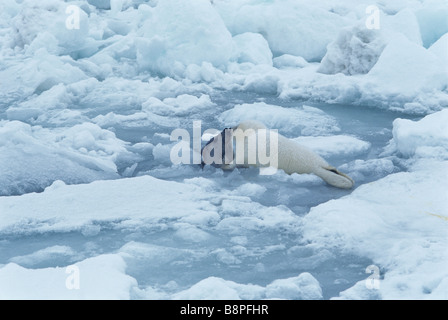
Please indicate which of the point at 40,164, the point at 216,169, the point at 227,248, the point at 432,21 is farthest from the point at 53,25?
the point at 227,248

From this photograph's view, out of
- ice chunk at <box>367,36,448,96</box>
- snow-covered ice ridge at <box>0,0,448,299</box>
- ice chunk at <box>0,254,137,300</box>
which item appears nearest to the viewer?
ice chunk at <box>0,254,137,300</box>

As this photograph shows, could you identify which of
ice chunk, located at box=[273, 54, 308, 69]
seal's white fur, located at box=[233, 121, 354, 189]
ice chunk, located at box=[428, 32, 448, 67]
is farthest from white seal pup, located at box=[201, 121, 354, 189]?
ice chunk, located at box=[273, 54, 308, 69]

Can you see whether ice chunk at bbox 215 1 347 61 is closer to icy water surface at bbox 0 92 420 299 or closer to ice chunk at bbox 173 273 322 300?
icy water surface at bbox 0 92 420 299

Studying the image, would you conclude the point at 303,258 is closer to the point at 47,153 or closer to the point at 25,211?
the point at 25,211

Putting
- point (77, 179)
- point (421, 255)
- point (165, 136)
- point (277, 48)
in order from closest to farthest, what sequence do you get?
point (421, 255), point (77, 179), point (165, 136), point (277, 48)

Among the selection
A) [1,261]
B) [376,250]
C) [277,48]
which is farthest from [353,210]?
[277,48]

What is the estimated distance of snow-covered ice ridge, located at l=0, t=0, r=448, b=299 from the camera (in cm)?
329

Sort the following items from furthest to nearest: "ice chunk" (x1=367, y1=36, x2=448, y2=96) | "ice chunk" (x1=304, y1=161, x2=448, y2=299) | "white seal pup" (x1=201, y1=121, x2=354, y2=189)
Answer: "ice chunk" (x1=367, y1=36, x2=448, y2=96) < "white seal pup" (x1=201, y1=121, x2=354, y2=189) < "ice chunk" (x1=304, y1=161, x2=448, y2=299)

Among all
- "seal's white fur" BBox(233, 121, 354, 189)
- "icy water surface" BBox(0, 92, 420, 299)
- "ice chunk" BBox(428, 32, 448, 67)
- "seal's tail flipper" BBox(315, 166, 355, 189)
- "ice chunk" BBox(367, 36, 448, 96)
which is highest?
"ice chunk" BBox(428, 32, 448, 67)

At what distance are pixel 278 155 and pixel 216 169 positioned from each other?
58cm

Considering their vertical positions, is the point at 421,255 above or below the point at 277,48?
below

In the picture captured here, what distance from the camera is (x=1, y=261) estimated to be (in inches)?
138

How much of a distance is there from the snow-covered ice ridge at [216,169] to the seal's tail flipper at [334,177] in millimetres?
91

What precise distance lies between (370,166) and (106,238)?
8.47 ft
